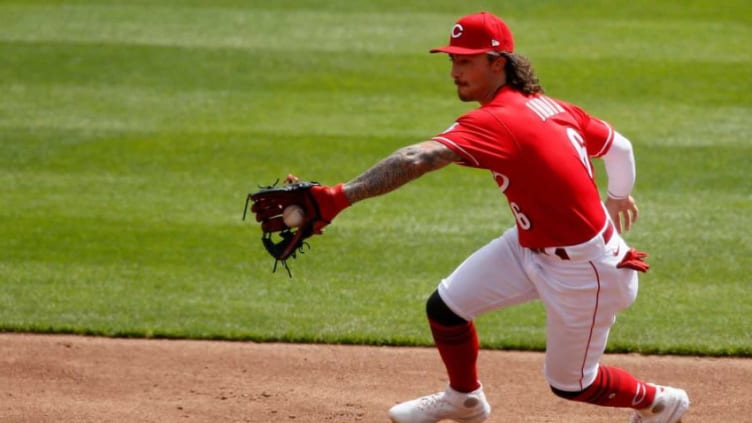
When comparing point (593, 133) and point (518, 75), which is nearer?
point (518, 75)

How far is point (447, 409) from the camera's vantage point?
5.04 m

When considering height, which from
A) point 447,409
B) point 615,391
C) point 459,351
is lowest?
point 447,409

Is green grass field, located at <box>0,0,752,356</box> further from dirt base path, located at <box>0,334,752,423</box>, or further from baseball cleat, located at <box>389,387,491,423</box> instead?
baseball cleat, located at <box>389,387,491,423</box>

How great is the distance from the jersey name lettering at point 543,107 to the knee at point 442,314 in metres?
0.88

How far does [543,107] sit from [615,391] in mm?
1171

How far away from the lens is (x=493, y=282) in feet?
15.7

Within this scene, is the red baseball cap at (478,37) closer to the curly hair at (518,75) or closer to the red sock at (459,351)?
the curly hair at (518,75)

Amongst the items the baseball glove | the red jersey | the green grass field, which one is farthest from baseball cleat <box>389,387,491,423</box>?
the green grass field

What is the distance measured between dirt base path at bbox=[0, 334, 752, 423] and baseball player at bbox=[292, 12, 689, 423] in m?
0.59

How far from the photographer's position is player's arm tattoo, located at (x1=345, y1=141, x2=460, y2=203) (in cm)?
423

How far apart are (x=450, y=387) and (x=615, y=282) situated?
88cm

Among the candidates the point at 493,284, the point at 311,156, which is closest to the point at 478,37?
the point at 493,284

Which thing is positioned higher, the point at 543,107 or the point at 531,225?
the point at 543,107

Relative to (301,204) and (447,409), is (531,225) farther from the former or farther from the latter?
(447,409)
